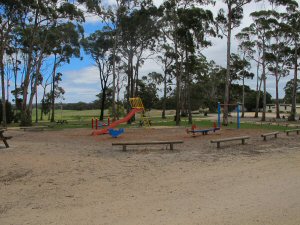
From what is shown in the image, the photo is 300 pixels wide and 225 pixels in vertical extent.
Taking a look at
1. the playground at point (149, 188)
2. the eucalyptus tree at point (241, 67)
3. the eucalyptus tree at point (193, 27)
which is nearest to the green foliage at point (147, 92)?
the eucalyptus tree at point (241, 67)

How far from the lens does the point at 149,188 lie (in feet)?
22.8

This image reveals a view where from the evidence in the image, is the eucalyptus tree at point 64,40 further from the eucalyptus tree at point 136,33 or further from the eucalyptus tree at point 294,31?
the eucalyptus tree at point 294,31

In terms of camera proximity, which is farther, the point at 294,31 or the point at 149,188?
the point at 294,31

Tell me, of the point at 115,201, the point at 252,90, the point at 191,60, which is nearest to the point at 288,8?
the point at 191,60

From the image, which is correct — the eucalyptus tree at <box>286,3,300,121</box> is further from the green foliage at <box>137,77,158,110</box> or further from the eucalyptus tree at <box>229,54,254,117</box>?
the green foliage at <box>137,77,158,110</box>

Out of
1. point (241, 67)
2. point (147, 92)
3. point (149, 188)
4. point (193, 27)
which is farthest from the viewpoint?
point (147, 92)

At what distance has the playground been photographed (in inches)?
204

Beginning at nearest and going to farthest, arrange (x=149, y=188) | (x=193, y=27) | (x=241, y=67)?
(x=149, y=188)
(x=193, y=27)
(x=241, y=67)

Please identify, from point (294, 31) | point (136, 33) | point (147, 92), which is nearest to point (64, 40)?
point (136, 33)

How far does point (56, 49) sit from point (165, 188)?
4198 cm

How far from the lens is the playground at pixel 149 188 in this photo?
519cm

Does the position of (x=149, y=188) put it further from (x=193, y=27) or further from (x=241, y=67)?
(x=241, y=67)

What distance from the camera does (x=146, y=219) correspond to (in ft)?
16.6

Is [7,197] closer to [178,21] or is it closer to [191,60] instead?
[178,21]
